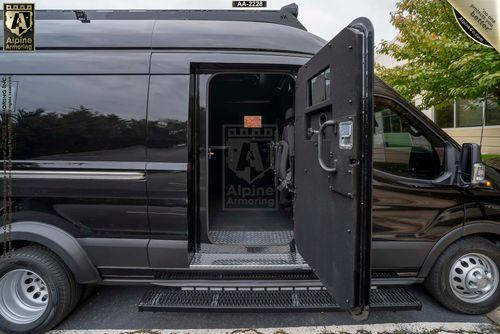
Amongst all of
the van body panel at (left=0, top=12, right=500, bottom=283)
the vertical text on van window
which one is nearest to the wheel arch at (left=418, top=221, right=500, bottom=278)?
the van body panel at (left=0, top=12, right=500, bottom=283)

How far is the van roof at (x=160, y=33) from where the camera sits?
2586mm

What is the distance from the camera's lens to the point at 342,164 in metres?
1.84

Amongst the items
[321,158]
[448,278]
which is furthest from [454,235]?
[321,158]

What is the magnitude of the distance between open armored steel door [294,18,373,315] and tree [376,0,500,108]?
4.01 m

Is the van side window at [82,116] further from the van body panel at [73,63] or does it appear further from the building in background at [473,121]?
the building in background at [473,121]

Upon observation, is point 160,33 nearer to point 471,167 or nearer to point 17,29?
point 17,29

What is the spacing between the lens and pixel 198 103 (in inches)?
105

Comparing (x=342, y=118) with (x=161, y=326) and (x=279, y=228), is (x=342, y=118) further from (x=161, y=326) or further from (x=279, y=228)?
(x=161, y=326)

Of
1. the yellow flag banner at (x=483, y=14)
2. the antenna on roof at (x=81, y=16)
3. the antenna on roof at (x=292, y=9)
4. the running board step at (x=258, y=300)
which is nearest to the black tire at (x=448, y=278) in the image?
the running board step at (x=258, y=300)

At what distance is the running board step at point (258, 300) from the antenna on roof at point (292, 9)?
265cm

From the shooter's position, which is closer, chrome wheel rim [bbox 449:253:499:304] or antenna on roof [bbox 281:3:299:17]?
chrome wheel rim [bbox 449:253:499:304]

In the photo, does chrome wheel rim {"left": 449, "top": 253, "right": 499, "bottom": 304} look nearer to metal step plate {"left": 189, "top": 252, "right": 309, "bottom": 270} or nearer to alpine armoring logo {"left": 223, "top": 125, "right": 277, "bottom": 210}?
metal step plate {"left": 189, "top": 252, "right": 309, "bottom": 270}

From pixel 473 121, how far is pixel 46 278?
10.9 metres

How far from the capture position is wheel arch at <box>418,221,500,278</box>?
2674 millimetres
